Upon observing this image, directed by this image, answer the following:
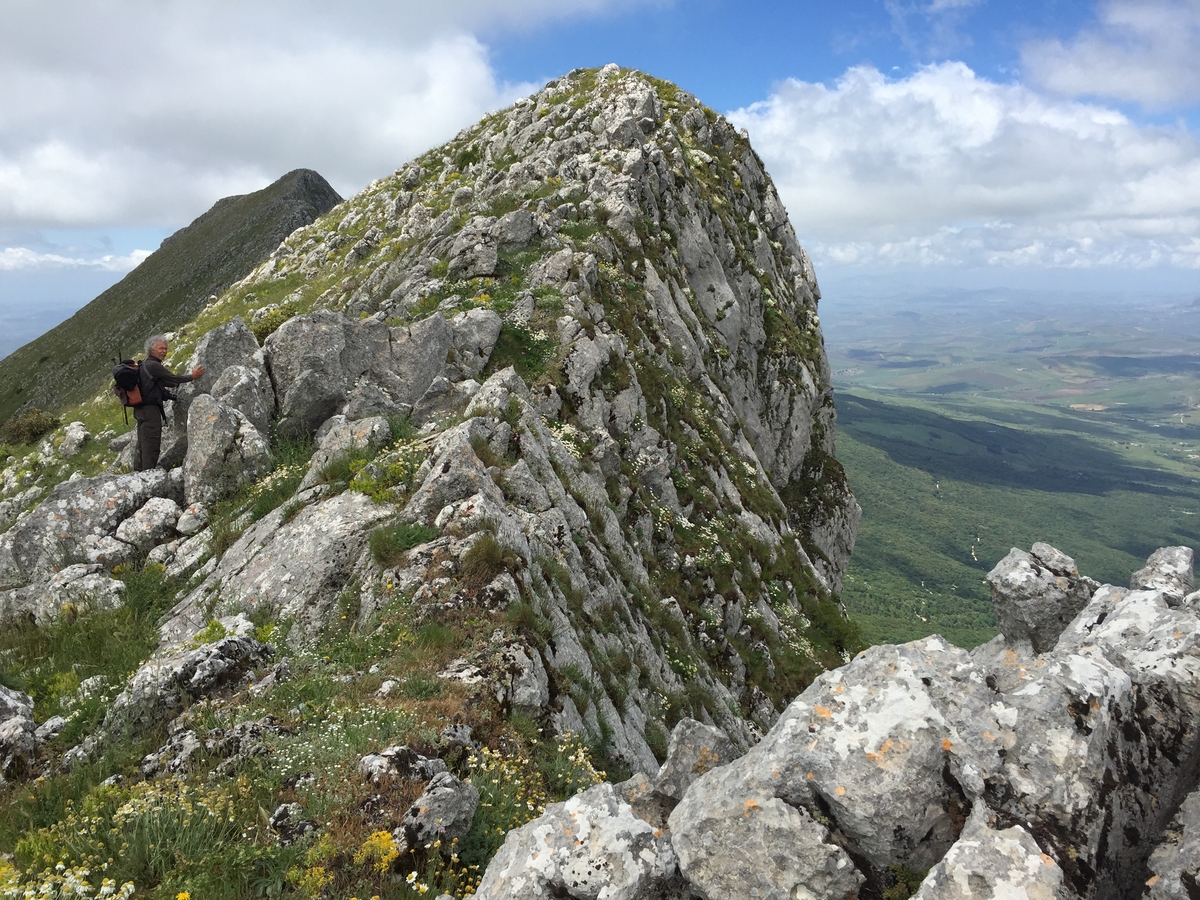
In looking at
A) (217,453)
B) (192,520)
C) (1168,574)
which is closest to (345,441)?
(217,453)

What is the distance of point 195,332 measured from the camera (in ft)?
132

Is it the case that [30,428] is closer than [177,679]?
No

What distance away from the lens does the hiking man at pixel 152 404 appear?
1559 centimetres

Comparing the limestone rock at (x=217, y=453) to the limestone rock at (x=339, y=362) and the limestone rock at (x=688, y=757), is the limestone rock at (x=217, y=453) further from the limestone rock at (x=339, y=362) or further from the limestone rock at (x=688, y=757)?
the limestone rock at (x=688, y=757)

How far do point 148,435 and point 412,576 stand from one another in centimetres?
1012

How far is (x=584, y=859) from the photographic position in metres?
5.85

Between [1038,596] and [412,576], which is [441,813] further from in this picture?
[1038,596]

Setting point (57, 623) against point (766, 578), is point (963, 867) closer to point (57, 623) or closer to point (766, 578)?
point (57, 623)

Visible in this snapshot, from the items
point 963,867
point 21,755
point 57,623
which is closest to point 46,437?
point 57,623

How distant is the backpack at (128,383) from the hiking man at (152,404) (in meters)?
0.12

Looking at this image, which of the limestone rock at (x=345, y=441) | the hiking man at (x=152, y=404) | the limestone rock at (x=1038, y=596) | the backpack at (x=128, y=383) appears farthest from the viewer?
the hiking man at (x=152, y=404)

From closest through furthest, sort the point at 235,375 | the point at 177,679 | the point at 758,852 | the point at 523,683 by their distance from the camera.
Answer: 1. the point at 758,852
2. the point at 177,679
3. the point at 523,683
4. the point at 235,375

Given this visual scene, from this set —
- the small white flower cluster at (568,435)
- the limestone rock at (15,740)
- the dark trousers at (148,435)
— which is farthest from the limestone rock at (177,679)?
the small white flower cluster at (568,435)

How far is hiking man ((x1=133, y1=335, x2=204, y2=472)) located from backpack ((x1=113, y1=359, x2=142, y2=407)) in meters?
0.12
